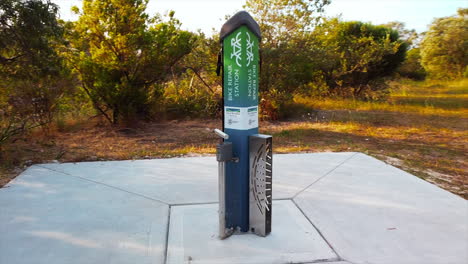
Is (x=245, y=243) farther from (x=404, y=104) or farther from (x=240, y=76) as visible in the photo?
(x=404, y=104)

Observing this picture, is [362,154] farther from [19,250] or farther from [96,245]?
[19,250]

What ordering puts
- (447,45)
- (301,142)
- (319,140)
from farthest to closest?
(447,45) → (319,140) → (301,142)

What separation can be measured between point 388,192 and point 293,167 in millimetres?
1364

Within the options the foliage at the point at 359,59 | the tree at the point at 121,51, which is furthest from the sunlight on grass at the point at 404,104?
the tree at the point at 121,51

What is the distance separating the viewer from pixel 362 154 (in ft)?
18.1

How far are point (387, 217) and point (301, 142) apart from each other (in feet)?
12.4

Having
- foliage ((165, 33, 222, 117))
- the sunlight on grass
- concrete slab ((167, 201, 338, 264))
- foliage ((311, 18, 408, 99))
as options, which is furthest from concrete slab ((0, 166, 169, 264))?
foliage ((311, 18, 408, 99))

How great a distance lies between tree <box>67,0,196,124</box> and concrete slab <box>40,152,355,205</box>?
11.1ft

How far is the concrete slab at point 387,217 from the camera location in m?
2.52

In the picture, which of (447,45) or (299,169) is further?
(447,45)

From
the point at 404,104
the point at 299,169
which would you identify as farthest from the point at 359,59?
the point at 299,169

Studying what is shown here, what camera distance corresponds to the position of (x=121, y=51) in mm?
7859

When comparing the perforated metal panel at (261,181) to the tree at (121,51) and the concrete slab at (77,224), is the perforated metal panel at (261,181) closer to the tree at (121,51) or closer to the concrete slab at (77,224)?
the concrete slab at (77,224)

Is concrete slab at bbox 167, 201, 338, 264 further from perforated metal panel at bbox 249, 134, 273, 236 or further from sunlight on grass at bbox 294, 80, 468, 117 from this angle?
sunlight on grass at bbox 294, 80, 468, 117
